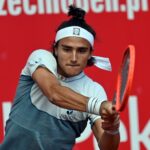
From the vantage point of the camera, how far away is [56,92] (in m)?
3.99

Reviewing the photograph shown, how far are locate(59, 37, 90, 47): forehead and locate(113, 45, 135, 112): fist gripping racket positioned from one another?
0.32 metres

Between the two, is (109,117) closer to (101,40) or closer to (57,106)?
(57,106)

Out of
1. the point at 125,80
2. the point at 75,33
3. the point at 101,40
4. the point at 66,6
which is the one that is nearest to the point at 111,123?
the point at 125,80

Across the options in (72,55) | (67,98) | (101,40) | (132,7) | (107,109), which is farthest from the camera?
(132,7)

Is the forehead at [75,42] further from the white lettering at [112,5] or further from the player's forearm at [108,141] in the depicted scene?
the white lettering at [112,5]

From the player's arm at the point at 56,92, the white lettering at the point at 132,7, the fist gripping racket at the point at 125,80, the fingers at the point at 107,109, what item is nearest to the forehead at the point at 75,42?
the player's arm at the point at 56,92

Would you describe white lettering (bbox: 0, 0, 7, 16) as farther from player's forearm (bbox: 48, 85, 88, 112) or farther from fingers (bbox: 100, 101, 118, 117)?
fingers (bbox: 100, 101, 118, 117)

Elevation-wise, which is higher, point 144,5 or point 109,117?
point 144,5

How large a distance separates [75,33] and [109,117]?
0.63 m

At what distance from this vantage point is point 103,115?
3.83 metres

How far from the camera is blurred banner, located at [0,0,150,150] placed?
605 centimetres

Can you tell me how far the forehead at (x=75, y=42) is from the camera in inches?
168

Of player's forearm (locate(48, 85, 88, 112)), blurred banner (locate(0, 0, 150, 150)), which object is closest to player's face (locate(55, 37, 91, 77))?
player's forearm (locate(48, 85, 88, 112))

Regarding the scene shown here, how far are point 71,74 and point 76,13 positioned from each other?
0.37 m
